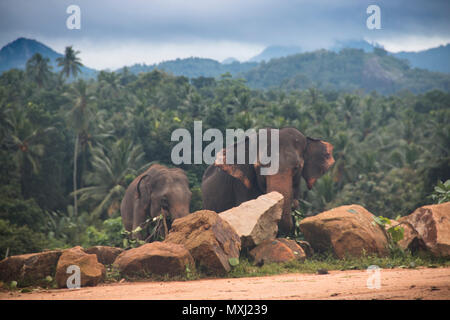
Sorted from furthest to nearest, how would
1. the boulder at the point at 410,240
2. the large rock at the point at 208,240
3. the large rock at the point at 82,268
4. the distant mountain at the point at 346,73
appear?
the distant mountain at the point at 346,73 → the boulder at the point at 410,240 → the large rock at the point at 208,240 → the large rock at the point at 82,268

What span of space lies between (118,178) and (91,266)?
106 feet

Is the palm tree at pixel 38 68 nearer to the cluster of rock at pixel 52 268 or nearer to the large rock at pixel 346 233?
the cluster of rock at pixel 52 268

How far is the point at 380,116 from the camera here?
205ft

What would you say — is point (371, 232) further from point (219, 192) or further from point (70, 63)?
point (70, 63)

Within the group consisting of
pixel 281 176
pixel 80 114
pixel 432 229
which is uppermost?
pixel 80 114

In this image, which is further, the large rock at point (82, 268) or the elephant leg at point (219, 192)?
the elephant leg at point (219, 192)

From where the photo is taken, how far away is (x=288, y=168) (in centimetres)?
1006

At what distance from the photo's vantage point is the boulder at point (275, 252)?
27.3 ft

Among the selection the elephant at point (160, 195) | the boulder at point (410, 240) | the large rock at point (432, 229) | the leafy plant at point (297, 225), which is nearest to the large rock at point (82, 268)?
the elephant at point (160, 195)

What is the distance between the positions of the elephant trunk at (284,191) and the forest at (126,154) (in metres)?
13.1

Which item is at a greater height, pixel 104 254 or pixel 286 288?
pixel 286 288

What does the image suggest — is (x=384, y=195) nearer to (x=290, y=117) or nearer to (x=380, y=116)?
(x=290, y=117)

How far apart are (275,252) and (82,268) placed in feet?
9.99

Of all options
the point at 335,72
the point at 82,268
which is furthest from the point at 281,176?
the point at 335,72
